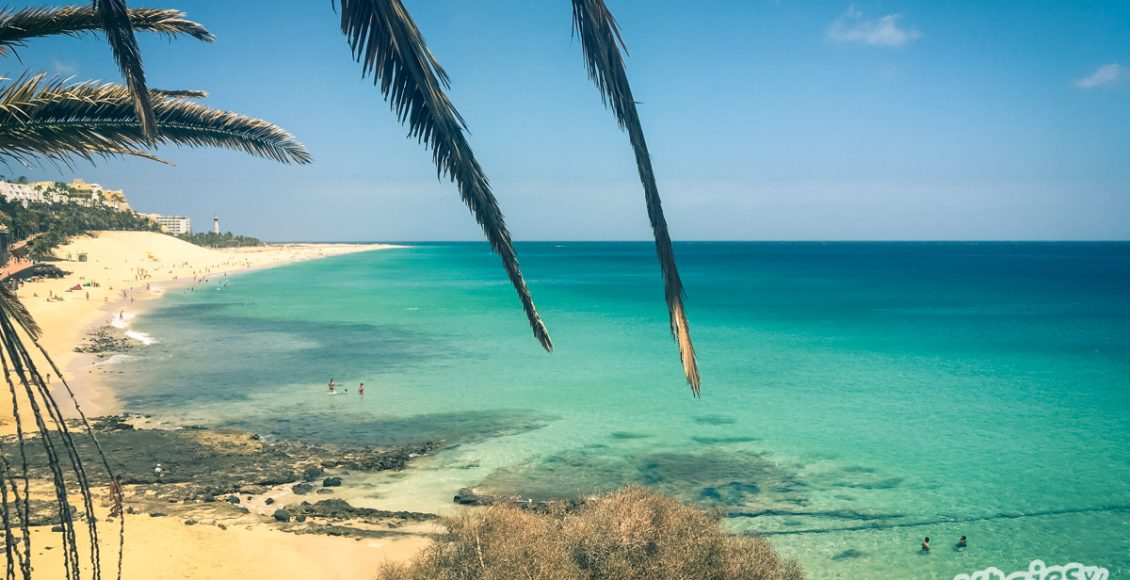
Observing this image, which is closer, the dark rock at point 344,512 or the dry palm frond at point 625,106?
the dry palm frond at point 625,106

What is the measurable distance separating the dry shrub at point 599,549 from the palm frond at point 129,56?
684 centimetres

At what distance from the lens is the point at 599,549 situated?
9.74 m

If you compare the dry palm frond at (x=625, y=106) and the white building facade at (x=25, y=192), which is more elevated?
the white building facade at (x=25, y=192)

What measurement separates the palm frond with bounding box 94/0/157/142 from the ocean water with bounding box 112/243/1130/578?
12736 millimetres

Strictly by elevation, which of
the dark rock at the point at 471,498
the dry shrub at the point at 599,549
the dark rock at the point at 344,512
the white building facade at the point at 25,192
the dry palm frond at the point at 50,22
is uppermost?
the white building facade at the point at 25,192

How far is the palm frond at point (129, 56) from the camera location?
15.0ft

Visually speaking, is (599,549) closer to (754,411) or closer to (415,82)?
(415,82)

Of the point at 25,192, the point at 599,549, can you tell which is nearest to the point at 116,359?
the point at 599,549

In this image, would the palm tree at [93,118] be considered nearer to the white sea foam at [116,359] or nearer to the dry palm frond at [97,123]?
the dry palm frond at [97,123]

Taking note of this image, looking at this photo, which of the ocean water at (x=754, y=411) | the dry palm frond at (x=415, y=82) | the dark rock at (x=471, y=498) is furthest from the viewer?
the dark rock at (x=471, y=498)

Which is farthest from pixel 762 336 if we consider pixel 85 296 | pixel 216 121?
pixel 85 296

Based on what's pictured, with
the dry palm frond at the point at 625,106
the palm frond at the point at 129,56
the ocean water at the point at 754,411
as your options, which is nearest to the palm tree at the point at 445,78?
the dry palm frond at the point at 625,106

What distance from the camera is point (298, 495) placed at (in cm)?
1627

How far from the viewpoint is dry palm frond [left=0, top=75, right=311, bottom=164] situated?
18.1 feet
